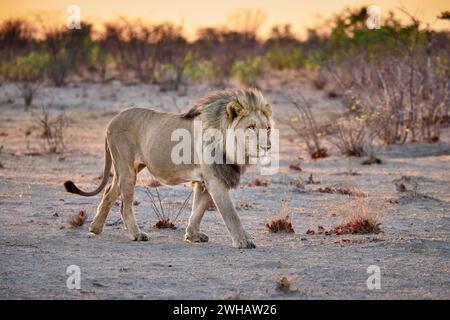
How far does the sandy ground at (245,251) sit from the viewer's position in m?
6.45

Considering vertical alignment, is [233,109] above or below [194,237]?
above

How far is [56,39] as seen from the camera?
31219 millimetres

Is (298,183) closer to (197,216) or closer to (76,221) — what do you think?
(197,216)

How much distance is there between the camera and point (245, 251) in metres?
7.78

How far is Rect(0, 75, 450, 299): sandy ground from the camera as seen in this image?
6449 mm

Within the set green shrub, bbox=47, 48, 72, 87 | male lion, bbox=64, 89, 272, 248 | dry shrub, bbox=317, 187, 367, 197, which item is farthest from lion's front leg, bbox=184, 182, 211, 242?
green shrub, bbox=47, 48, 72, 87

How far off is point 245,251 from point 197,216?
780 mm

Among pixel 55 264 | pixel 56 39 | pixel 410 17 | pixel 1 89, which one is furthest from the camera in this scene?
pixel 56 39

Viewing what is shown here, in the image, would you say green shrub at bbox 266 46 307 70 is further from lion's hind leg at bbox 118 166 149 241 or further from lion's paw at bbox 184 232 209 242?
lion's paw at bbox 184 232 209 242

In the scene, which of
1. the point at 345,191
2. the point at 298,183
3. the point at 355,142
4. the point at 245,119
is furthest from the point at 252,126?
the point at 355,142

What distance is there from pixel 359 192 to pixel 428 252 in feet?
11.5
